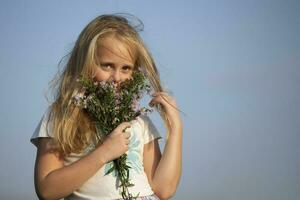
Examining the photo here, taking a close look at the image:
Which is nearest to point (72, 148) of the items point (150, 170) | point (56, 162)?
point (56, 162)

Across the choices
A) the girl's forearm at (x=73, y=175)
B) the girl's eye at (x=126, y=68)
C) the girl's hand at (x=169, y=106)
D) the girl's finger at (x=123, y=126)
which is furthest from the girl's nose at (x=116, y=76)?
the girl's forearm at (x=73, y=175)

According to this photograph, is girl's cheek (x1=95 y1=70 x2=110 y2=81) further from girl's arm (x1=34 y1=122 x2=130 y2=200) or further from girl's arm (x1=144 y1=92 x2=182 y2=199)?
girl's arm (x1=144 y1=92 x2=182 y2=199)

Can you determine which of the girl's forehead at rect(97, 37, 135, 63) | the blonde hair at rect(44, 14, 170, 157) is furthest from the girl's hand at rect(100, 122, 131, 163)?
the girl's forehead at rect(97, 37, 135, 63)

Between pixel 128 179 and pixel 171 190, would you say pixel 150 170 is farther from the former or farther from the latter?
pixel 128 179

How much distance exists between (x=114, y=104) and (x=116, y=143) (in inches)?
13.9

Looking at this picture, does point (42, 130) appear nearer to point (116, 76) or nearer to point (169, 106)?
point (116, 76)

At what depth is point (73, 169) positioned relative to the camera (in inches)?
172

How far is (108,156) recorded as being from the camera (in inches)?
174

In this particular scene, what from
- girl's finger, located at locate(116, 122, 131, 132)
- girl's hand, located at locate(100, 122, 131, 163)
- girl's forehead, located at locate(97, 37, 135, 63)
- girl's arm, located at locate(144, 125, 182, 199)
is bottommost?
girl's arm, located at locate(144, 125, 182, 199)

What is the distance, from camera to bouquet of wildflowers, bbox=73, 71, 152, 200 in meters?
4.56

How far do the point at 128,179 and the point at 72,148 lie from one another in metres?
0.55

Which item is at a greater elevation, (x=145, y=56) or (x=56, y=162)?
(x=145, y=56)

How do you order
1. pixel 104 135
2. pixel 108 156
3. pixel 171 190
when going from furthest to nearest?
pixel 171 190, pixel 104 135, pixel 108 156

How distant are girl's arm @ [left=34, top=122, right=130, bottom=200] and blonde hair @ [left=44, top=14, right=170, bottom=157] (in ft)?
0.71
